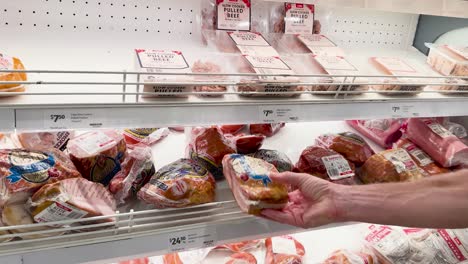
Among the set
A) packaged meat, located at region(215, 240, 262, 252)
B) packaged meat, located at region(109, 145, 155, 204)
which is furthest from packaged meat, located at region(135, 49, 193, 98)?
packaged meat, located at region(215, 240, 262, 252)

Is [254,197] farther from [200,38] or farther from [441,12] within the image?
[441,12]

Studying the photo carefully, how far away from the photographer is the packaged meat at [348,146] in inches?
56.2

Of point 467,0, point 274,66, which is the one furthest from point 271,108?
point 467,0

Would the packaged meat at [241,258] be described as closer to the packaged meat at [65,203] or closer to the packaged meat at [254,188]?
the packaged meat at [254,188]

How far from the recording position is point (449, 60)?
4.43 ft

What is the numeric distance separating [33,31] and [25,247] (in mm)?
716

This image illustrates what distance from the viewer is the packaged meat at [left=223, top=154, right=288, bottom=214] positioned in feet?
3.39

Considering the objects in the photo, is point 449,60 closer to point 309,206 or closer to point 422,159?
point 422,159

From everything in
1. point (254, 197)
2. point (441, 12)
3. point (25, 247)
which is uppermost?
point (441, 12)

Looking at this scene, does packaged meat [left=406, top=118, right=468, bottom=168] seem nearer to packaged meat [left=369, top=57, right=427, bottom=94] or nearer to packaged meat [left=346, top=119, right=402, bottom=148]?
packaged meat [left=346, top=119, right=402, bottom=148]

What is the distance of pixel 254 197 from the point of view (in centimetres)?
103

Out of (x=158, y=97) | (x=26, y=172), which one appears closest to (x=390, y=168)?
(x=158, y=97)

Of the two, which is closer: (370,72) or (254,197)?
(254,197)

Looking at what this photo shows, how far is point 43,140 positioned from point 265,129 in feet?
2.63
